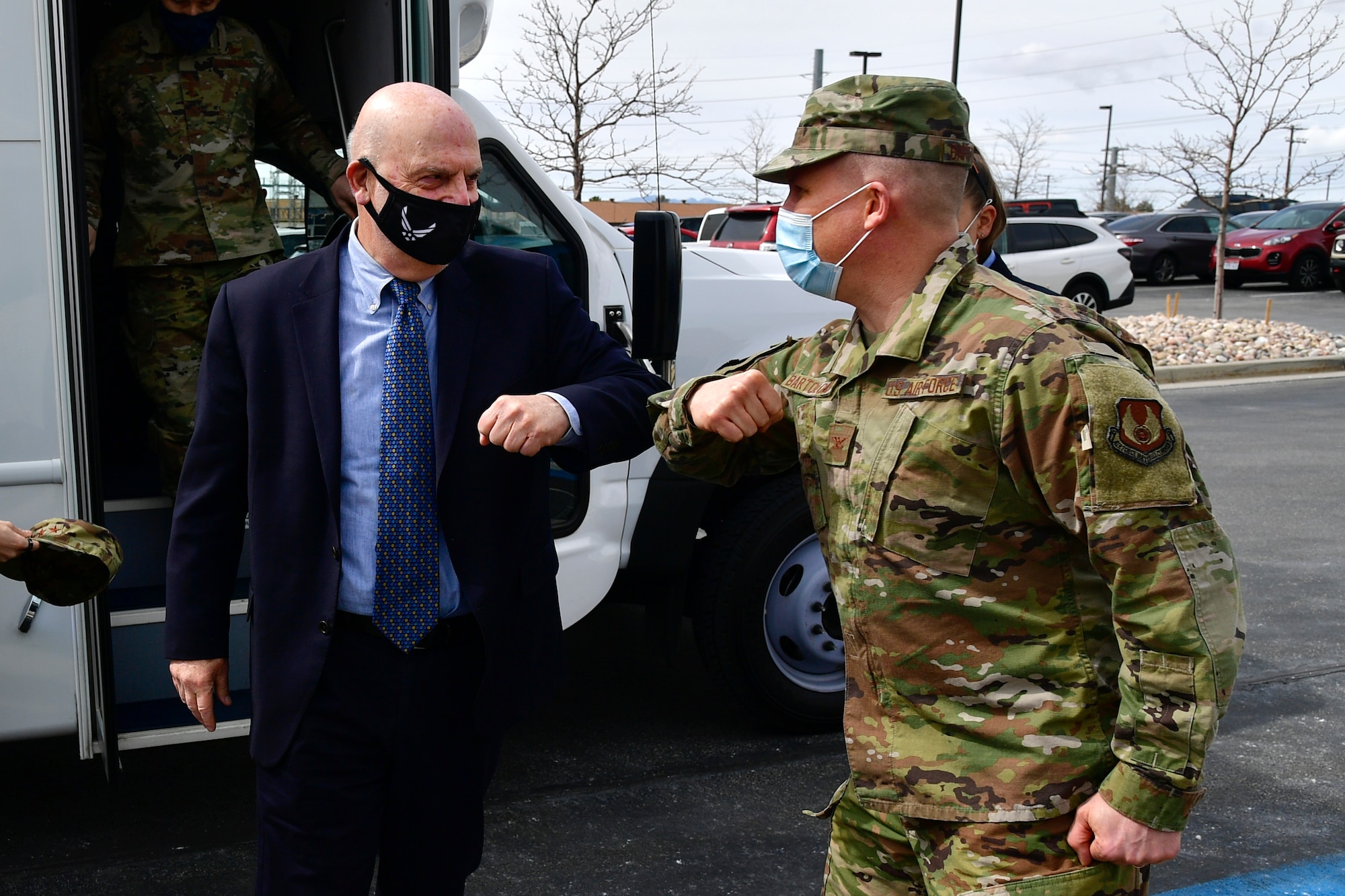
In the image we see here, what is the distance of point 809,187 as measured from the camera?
198 centimetres

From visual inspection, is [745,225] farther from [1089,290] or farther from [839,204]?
[839,204]

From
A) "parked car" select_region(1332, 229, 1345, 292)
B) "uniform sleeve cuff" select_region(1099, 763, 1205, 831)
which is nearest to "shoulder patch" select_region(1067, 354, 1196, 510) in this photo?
"uniform sleeve cuff" select_region(1099, 763, 1205, 831)

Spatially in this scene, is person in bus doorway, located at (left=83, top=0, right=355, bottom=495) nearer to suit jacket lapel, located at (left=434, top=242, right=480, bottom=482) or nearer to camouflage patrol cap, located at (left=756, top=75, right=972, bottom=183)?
suit jacket lapel, located at (left=434, top=242, right=480, bottom=482)

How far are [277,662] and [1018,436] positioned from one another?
130 centimetres

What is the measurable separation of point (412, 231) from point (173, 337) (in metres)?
1.88

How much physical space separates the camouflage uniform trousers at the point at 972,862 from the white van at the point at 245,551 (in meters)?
1.58

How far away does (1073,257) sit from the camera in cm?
1652

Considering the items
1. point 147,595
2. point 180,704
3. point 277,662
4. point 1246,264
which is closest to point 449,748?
point 277,662

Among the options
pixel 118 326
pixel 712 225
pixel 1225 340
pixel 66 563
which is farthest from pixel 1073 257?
pixel 66 563

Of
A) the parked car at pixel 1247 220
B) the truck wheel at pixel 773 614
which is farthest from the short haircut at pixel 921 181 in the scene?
the parked car at pixel 1247 220

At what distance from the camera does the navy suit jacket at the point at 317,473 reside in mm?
2199

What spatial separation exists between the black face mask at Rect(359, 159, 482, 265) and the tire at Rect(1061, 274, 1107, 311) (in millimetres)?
15571

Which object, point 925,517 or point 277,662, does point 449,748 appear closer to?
point 277,662

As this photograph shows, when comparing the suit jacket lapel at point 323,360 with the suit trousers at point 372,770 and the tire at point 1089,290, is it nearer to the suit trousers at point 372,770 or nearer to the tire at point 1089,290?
the suit trousers at point 372,770
